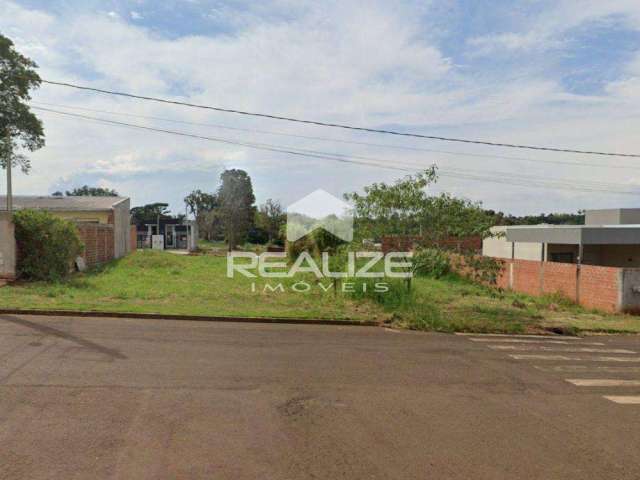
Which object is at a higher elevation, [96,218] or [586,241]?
[96,218]

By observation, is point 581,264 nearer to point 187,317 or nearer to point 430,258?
point 430,258

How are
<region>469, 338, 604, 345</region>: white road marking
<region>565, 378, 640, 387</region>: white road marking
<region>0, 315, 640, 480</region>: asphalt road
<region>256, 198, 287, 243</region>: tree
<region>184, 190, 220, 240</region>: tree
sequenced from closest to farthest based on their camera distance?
<region>0, 315, 640, 480</region>: asphalt road, <region>565, 378, 640, 387</region>: white road marking, <region>469, 338, 604, 345</region>: white road marking, <region>256, 198, 287, 243</region>: tree, <region>184, 190, 220, 240</region>: tree

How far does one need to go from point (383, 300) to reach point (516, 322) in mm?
3792

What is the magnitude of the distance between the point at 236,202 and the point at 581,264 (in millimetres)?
38970

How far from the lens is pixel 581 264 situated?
62.8ft

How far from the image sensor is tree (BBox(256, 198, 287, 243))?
49.8 m

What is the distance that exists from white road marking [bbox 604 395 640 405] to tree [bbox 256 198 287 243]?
43.6 meters

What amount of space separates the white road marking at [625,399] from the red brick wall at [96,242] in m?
20.6

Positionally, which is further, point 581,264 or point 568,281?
point 581,264

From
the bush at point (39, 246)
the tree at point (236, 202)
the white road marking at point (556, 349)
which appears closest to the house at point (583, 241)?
the white road marking at point (556, 349)

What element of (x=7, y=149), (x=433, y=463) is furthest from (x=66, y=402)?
(x=7, y=149)

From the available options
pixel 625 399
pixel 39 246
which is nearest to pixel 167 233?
pixel 39 246

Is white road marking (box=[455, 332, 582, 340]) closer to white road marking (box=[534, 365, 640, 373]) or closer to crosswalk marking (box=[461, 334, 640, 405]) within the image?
crosswalk marking (box=[461, 334, 640, 405])

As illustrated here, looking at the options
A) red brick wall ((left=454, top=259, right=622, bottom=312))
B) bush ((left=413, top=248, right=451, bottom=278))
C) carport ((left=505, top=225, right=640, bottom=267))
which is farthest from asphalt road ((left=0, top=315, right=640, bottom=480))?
carport ((left=505, top=225, right=640, bottom=267))
